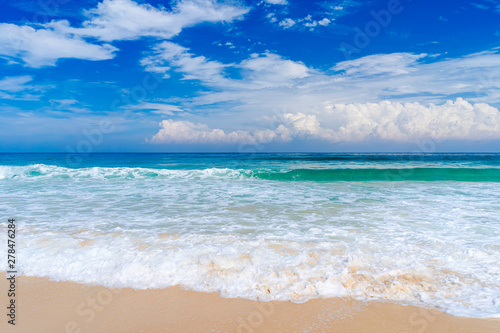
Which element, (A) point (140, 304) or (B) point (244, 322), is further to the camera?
(A) point (140, 304)

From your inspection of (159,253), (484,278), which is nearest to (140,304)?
(159,253)

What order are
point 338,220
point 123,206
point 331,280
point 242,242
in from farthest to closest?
1. point 123,206
2. point 338,220
3. point 242,242
4. point 331,280

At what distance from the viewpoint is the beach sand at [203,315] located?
3148 millimetres

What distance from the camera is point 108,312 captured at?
350cm

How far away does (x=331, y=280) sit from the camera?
4047mm

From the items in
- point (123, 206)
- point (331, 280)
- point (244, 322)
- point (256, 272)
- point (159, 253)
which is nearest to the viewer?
point (244, 322)

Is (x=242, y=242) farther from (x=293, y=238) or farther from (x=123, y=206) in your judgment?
(x=123, y=206)

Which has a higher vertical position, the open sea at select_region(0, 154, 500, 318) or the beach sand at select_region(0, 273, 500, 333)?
the open sea at select_region(0, 154, 500, 318)

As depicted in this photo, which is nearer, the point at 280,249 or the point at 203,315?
the point at 203,315

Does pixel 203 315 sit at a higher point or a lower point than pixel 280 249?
lower

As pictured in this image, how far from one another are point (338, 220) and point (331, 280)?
3.76 meters

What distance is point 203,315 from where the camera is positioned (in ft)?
11.2

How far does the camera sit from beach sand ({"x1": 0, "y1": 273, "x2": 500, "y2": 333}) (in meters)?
3.15

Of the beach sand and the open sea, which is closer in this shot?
A: the beach sand
